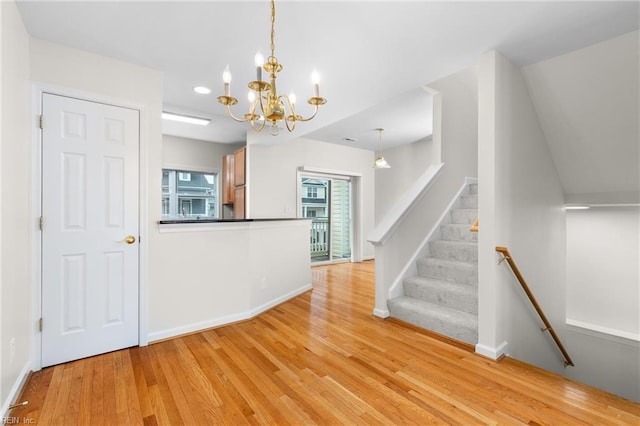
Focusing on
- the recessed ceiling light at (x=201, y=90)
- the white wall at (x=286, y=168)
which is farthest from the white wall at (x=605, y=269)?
the recessed ceiling light at (x=201, y=90)

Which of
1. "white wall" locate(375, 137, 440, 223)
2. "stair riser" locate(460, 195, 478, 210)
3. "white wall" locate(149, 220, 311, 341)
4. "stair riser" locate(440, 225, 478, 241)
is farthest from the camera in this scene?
"white wall" locate(375, 137, 440, 223)

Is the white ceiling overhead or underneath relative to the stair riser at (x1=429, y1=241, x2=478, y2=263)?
overhead

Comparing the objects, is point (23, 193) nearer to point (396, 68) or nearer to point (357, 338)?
point (357, 338)

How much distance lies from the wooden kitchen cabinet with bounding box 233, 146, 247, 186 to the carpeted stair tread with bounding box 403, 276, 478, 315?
340 centimetres

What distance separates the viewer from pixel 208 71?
2873 mm

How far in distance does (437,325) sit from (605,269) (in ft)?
9.56

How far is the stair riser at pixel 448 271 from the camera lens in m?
3.24

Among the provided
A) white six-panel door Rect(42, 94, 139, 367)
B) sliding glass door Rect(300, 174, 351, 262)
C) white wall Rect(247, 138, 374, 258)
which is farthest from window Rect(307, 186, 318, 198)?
white six-panel door Rect(42, 94, 139, 367)

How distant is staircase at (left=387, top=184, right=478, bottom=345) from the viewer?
2.89 metres

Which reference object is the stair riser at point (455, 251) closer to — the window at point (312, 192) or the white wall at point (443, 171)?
the white wall at point (443, 171)

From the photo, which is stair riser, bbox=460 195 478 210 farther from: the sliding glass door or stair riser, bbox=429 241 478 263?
the sliding glass door

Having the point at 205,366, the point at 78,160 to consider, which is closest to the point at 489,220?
the point at 205,366

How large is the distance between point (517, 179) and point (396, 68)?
148 centimetres

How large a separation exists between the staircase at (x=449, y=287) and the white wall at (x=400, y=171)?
2.63m
